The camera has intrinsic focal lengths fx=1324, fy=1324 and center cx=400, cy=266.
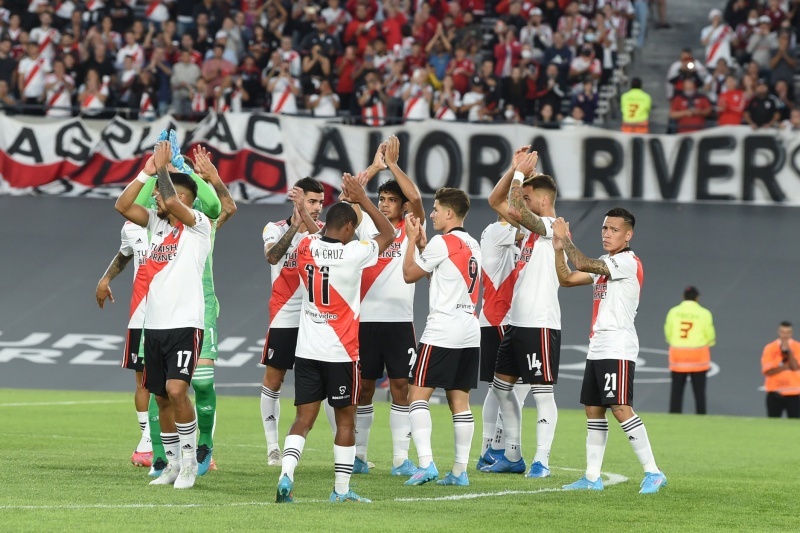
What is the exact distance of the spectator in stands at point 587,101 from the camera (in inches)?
1017

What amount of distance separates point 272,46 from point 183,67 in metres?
2.16

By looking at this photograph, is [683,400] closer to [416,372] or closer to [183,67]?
[416,372]

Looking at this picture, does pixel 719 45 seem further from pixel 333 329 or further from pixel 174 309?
pixel 174 309

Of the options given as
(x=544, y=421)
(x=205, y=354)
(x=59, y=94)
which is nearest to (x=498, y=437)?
(x=544, y=421)

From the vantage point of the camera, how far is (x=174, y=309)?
9.84 metres

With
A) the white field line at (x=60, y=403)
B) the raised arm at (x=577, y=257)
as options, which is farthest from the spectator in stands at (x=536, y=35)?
the raised arm at (x=577, y=257)

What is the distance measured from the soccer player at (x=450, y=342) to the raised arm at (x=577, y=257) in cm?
66

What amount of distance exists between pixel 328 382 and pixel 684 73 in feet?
62.3

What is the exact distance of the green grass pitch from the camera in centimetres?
850

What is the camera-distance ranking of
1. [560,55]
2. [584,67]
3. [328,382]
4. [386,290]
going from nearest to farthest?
[328,382]
[386,290]
[584,67]
[560,55]

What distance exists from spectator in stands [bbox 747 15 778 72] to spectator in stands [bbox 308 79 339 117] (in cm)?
880

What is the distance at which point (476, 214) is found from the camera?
24.4 m

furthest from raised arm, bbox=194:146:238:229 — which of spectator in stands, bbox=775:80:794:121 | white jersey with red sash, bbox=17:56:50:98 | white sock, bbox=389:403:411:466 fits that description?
white jersey with red sash, bbox=17:56:50:98

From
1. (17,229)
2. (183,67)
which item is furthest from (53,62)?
(17,229)
